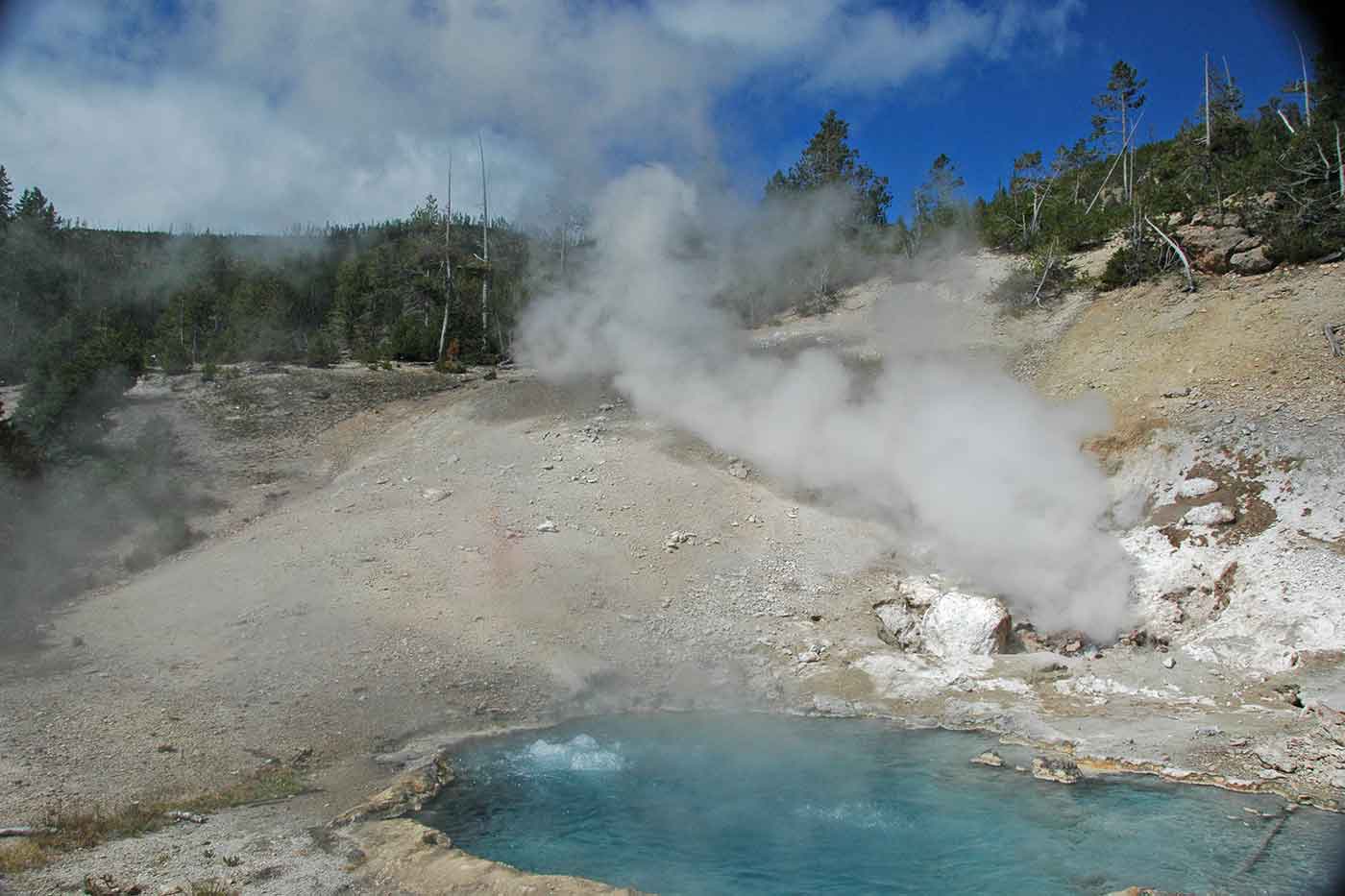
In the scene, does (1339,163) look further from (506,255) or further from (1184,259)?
(506,255)

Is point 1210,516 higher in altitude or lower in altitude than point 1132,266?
lower

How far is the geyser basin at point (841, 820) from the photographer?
22.3 ft

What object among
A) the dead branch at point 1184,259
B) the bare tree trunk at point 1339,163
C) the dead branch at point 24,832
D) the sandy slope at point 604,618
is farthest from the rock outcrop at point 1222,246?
the dead branch at point 24,832

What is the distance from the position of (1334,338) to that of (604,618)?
1304 cm

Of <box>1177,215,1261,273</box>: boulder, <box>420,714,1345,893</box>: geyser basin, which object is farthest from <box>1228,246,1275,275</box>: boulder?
<box>420,714,1345,893</box>: geyser basin

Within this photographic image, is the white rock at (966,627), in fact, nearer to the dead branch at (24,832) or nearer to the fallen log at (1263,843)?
the fallen log at (1263,843)

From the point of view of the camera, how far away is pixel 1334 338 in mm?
14648

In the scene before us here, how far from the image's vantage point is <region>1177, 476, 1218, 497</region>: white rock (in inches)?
498

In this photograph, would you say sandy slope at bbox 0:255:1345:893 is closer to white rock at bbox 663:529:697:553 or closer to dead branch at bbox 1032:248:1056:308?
white rock at bbox 663:529:697:553

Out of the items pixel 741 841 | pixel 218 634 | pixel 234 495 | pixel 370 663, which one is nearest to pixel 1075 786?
pixel 741 841

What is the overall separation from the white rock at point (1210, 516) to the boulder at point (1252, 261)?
9.37m

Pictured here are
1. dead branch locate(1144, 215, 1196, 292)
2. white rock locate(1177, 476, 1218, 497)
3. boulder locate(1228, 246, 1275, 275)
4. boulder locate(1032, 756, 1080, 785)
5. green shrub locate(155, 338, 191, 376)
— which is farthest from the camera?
green shrub locate(155, 338, 191, 376)

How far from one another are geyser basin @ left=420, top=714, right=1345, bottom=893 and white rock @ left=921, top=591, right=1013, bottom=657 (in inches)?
69.4

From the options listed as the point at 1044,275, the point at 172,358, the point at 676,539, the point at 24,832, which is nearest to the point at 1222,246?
the point at 1044,275
